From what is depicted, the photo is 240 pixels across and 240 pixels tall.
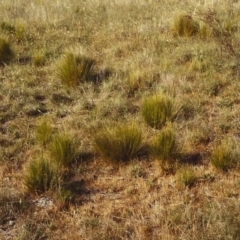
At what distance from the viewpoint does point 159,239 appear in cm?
349

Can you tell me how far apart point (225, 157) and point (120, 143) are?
991mm

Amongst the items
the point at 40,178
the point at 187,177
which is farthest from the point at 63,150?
the point at 187,177

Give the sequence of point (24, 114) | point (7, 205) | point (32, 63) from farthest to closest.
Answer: point (32, 63), point (24, 114), point (7, 205)

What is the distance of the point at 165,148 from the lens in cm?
444

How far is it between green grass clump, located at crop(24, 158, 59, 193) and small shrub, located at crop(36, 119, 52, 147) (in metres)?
0.76

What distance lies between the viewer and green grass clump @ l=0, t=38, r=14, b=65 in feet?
23.2

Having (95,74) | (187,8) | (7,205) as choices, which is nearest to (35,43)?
(95,74)

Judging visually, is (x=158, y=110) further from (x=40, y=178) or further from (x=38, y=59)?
(x=38, y=59)

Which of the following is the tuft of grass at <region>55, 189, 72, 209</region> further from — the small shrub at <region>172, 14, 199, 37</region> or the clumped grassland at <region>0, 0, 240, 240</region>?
the small shrub at <region>172, 14, 199, 37</region>

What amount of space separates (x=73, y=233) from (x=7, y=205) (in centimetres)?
65

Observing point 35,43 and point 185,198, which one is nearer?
point 185,198

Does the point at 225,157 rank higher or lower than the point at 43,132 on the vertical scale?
higher

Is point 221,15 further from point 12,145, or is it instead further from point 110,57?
point 12,145

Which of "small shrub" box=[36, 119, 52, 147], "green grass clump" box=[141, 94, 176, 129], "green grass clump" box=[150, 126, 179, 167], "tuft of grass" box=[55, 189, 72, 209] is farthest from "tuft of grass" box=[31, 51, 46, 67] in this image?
"tuft of grass" box=[55, 189, 72, 209]
